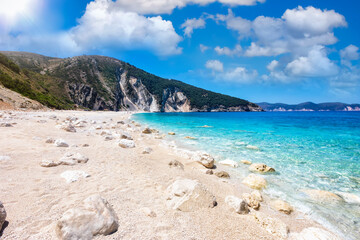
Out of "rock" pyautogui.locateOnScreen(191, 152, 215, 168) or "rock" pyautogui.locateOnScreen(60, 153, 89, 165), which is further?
"rock" pyautogui.locateOnScreen(191, 152, 215, 168)

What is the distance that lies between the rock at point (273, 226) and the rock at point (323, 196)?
299cm

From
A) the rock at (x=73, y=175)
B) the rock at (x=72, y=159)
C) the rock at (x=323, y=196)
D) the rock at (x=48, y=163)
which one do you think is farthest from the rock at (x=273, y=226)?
the rock at (x=48, y=163)

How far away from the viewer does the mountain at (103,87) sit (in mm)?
76188

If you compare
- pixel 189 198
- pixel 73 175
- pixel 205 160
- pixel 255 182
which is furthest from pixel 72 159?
pixel 255 182

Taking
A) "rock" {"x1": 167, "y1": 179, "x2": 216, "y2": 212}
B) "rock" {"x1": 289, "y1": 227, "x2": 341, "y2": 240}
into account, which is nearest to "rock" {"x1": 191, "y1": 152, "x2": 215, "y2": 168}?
"rock" {"x1": 167, "y1": 179, "x2": 216, "y2": 212}

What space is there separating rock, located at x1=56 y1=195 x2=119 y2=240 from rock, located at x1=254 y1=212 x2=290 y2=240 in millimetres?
3351

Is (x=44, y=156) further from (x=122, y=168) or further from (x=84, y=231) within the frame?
(x=84, y=231)

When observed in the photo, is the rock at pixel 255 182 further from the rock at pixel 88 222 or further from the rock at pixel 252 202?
the rock at pixel 88 222

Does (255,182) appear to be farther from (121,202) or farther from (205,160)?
(121,202)

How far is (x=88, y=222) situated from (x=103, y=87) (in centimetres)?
12105

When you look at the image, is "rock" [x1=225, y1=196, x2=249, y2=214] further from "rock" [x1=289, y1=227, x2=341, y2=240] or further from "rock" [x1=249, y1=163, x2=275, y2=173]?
"rock" [x1=249, y1=163, x2=275, y2=173]

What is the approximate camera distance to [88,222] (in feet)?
9.35

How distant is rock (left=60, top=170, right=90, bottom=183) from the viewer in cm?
486

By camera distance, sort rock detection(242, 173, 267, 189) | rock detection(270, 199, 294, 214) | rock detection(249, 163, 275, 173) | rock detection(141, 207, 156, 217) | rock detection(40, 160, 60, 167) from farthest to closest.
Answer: rock detection(249, 163, 275, 173) < rock detection(242, 173, 267, 189) < rock detection(40, 160, 60, 167) < rock detection(270, 199, 294, 214) < rock detection(141, 207, 156, 217)
